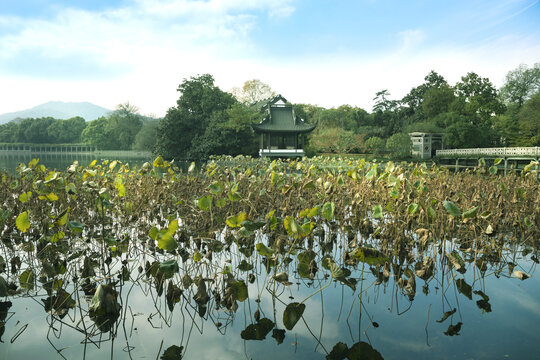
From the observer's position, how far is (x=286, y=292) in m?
3.24

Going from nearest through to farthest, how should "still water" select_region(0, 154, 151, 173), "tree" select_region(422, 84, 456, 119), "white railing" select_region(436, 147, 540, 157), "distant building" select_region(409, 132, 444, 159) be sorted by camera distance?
"white railing" select_region(436, 147, 540, 157) → "still water" select_region(0, 154, 151, 173) → "distant building" select_region(409, 132, 444, 159) → "tree" select_region(422, 84, 456, 119)

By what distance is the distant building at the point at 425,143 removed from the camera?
29.4 m

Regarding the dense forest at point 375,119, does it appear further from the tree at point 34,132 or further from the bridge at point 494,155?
the tree at point 34,132

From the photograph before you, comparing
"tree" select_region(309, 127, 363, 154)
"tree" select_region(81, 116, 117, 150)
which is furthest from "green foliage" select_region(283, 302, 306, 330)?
"tree" select_region(81, 116, 117, 150)

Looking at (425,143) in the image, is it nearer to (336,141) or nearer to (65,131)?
(336,141)

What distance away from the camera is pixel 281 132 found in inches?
1015

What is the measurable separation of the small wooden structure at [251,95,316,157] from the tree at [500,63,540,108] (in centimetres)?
2385

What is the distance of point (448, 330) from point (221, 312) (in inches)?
66.6

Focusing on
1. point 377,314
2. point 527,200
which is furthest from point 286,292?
point 527,200

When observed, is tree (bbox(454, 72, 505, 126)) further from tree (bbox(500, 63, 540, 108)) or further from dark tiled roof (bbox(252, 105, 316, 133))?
dark tiled roof (bbox(252, 105, 316, 133))

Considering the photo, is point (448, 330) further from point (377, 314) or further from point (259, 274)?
point (259, 274)

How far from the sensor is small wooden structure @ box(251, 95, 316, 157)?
83.3ft


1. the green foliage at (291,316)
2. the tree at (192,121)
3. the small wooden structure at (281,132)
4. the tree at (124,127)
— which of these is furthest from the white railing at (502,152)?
the tree at (124,127)

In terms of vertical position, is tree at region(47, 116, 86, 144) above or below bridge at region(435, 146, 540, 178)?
above
